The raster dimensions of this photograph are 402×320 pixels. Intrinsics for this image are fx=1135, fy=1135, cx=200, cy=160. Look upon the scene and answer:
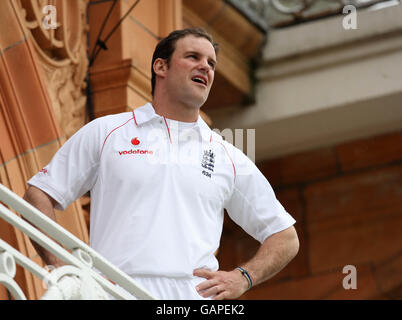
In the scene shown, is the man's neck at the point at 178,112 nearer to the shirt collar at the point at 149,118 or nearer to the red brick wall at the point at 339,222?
the shirt collar at the point at 149,118

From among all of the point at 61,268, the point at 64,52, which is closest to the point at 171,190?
the point at 61,268

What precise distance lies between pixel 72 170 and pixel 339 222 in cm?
478

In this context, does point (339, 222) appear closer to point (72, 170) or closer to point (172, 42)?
point (172, 42)

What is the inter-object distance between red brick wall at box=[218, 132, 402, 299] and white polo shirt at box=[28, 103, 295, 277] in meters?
4.15

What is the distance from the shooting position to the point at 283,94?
803 centimetres

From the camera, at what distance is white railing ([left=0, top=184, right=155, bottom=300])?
3096mm

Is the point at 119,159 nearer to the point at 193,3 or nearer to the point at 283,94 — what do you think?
the point at 193,3

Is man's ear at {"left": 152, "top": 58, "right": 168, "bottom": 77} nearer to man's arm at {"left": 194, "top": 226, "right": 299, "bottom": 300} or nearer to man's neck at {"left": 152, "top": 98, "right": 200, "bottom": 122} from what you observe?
man's neck at {"left": 152, "top": 98, "right": 200, "bottom": 122}

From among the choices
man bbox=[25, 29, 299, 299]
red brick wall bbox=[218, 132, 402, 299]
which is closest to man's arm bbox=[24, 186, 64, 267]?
man bbox=[25, 29, 299, 299]

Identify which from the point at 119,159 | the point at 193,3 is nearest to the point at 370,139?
the point at 193,3

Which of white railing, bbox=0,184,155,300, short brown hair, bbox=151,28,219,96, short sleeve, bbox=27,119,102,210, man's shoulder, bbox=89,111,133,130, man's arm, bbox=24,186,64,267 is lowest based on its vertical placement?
white railing, bbox=0,184,155,300

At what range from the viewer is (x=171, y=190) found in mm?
3887
